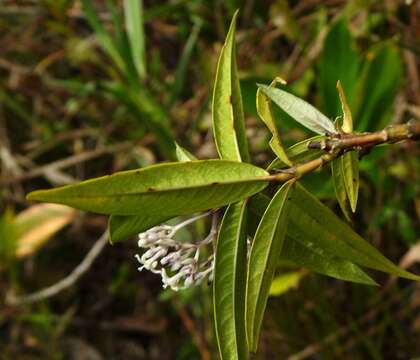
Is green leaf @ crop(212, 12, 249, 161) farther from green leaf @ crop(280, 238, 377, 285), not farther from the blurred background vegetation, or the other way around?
the blurred background vegetation

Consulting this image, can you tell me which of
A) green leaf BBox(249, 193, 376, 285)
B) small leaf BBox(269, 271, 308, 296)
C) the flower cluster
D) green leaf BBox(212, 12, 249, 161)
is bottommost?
small leaf BBox(269, 271, 308, 296)

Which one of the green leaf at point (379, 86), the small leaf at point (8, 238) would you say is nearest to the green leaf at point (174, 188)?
the green leaf at point (379, 86)

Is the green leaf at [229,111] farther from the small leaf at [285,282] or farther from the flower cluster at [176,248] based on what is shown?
the small leaf at [285,282]

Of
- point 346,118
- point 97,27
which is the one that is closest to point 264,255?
point 346,118

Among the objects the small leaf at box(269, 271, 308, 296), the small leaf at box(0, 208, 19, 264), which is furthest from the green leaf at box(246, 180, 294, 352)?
the small leaf at box(0, 208, 19, 264)

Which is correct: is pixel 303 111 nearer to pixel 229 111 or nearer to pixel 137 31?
pixel 229 111

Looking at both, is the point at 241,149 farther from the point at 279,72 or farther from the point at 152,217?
the point at 279,72

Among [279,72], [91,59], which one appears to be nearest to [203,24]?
[279,72]
